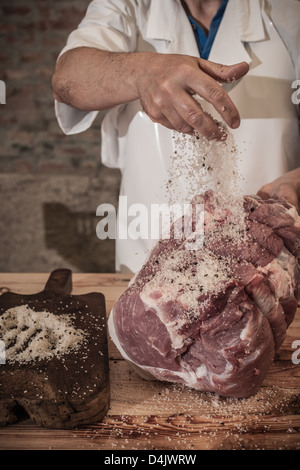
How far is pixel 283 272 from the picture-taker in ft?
3.53

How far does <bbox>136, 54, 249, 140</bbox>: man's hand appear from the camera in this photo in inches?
40.3

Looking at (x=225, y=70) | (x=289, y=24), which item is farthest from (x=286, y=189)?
(x=289, y=24)

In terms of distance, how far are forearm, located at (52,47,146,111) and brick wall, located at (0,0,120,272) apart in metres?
1.51

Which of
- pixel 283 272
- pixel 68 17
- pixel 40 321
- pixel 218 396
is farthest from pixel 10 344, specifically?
pixel 68 17

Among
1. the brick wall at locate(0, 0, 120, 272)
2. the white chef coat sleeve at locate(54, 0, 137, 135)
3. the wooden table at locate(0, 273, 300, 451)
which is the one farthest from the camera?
the brick wall at locate(0, 0, 120, 272)

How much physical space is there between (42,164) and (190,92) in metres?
2.24

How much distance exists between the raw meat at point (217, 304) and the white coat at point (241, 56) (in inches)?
21.8

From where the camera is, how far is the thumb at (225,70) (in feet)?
3.39

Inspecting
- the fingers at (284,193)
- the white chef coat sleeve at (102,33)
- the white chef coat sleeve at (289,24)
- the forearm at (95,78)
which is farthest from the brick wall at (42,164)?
the fingers at (284,193)

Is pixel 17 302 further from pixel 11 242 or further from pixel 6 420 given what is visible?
pixel 11 242

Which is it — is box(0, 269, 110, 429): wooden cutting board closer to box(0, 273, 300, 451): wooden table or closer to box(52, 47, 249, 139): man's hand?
box(0, 273, 300, 451): wooden table

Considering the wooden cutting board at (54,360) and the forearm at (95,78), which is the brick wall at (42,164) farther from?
the wooden cutting board at (54,360)

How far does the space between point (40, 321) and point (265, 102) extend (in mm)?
1094

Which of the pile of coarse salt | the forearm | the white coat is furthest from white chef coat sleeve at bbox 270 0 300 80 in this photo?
the pile of coarse salt
